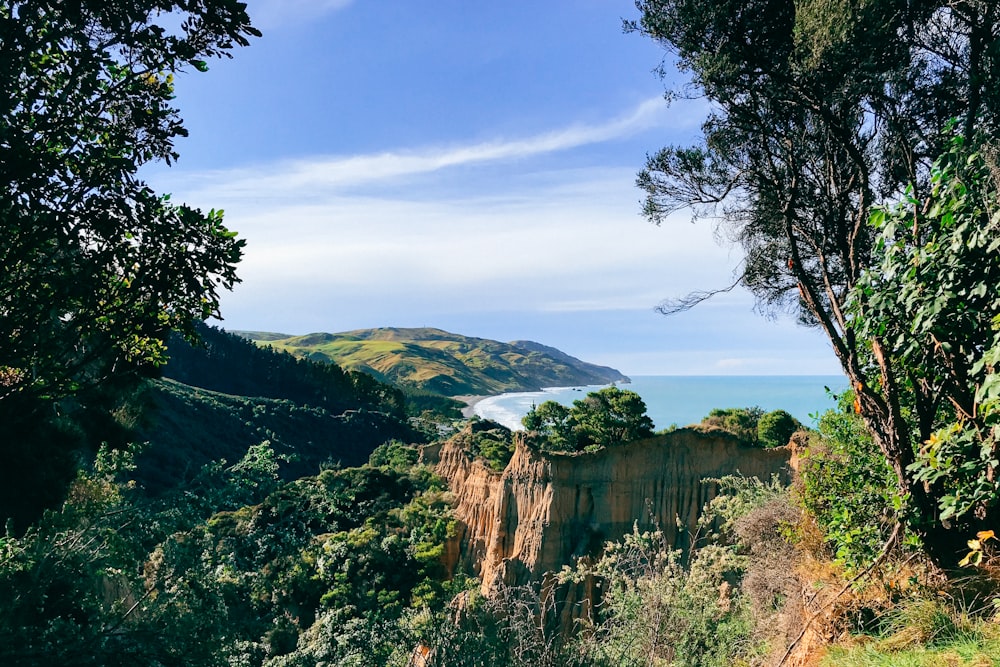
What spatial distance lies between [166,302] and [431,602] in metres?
16.7

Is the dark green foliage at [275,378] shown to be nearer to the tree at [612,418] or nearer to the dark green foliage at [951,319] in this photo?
the tree at [612,418]

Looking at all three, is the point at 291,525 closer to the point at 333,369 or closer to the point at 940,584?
the point at 940,584

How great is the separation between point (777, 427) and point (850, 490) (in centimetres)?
2728

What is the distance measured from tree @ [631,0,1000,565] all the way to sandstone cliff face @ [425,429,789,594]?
1504cm

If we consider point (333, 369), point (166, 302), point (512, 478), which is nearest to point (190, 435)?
point (333, 369)

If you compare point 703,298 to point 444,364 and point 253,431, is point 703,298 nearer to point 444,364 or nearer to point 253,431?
point 253,431

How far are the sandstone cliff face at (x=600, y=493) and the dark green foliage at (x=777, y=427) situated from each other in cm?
983

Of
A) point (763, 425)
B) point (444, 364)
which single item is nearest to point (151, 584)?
point (763, 425)

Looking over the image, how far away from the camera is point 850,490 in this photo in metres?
6.43

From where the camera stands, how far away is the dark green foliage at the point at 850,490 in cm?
564

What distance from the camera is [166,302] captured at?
528 cm

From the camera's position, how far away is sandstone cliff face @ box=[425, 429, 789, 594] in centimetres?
2164

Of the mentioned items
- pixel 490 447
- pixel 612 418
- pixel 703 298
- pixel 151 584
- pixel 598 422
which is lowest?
pixel 490 447

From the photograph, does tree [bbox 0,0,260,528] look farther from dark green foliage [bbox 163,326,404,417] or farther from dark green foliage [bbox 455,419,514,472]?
dark green foliage [bbox 163,326,404,417]
